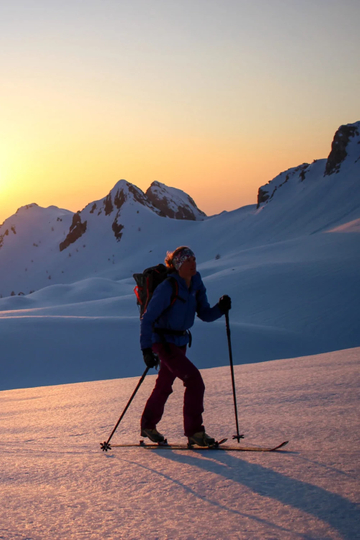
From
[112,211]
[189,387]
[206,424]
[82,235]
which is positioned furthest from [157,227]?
[189,387]

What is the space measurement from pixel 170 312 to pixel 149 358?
1.26ft

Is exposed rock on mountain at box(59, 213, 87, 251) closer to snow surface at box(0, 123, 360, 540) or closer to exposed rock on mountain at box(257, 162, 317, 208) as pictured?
exposed rock on mountain at box(257, 162, 317, 208)

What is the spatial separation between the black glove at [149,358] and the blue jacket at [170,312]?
0.04 m

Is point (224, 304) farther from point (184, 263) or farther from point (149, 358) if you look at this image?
point (149, 358)

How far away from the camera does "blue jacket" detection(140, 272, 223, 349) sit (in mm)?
4061

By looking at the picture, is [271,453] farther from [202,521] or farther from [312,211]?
[312,211]

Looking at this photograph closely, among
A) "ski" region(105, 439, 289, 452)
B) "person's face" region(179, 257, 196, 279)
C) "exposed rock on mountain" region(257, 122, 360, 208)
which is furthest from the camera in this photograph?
"exposed rock on mountain" region(257, 122, 360, 208)

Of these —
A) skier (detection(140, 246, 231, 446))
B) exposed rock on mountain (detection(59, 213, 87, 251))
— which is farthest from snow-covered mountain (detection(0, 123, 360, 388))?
skier (detection(140, 246, 231, 446))

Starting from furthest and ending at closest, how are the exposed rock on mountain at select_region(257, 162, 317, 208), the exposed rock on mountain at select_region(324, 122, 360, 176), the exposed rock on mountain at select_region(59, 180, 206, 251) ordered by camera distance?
the exposed rock on mountain at select_region(59, 180, 206, 251) < the exposed rock on mountain at select_region(257, 162, 317, 208) < the exposed rock on mountain at select_region(324, 122, 360, 176)

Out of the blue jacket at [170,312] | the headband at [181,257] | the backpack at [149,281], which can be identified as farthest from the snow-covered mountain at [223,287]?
the headband at [181,257]

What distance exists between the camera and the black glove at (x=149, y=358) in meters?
4.02

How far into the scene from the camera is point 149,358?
13.2 feet

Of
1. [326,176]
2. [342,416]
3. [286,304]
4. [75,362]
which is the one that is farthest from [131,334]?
[326,176]

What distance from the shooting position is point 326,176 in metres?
63.3
